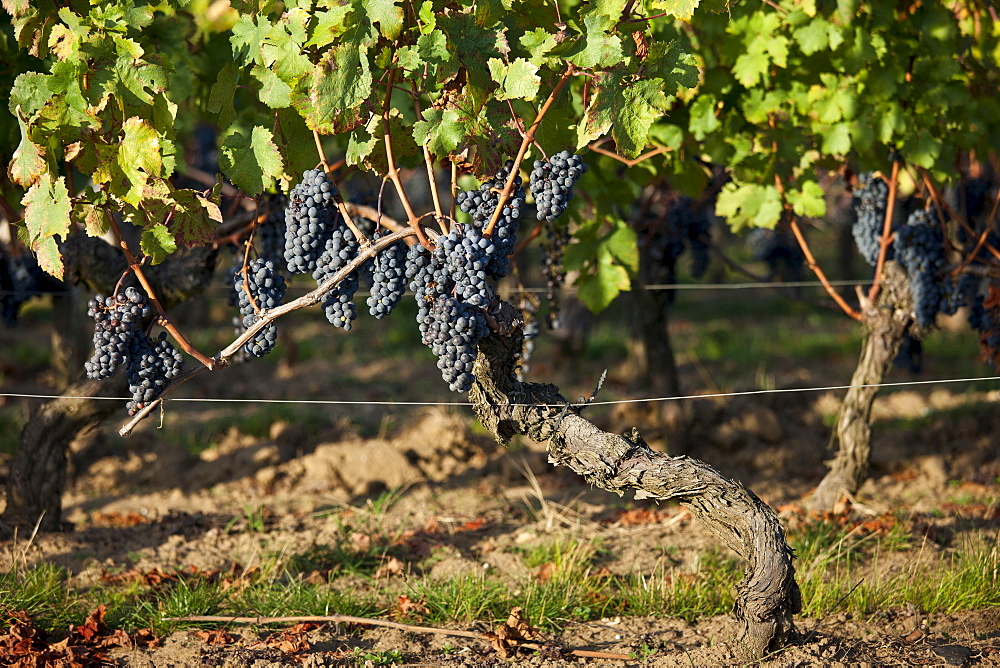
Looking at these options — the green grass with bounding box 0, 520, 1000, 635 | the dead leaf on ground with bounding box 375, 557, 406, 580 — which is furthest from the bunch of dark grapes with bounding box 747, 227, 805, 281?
the dead leaf on ground with bounding box 375, 557, 406, 580

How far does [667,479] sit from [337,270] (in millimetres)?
1233

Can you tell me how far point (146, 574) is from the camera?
12.1 feet

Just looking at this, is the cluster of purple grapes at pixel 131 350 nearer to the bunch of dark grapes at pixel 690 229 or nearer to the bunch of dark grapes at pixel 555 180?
the bunch of dark grapes at pixel 555 180

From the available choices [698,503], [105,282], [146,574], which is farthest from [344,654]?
[105,282]

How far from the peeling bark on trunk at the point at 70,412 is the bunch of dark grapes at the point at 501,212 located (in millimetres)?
1460

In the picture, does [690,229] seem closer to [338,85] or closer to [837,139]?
[837,139]

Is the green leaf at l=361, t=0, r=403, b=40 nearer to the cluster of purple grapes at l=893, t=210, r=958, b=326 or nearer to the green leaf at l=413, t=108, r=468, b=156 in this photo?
the green leaf at l=413, t=108, r=468, b=156

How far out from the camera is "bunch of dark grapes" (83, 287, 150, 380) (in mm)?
3055

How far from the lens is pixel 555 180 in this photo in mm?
2936

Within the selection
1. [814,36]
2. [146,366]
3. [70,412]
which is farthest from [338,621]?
[814,36]

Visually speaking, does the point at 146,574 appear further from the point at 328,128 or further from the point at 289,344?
the point at 289,344

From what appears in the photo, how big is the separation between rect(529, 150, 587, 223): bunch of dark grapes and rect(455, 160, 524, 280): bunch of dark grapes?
0.24 ft

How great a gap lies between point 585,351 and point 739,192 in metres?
3.68

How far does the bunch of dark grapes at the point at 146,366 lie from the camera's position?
311cm
